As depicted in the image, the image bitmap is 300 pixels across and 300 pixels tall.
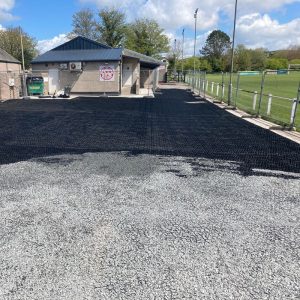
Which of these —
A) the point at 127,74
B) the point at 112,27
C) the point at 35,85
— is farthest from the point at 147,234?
the point at 112,27

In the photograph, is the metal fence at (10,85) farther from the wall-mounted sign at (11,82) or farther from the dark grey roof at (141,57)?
the dark grey roof at (141,57)

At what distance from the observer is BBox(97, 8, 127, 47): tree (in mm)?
54938

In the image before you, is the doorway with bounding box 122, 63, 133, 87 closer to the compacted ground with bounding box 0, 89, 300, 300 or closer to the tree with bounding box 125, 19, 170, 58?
the compacted ground with bounding box 0, 89, 300, 300

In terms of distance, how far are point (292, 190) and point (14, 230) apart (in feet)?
13.8

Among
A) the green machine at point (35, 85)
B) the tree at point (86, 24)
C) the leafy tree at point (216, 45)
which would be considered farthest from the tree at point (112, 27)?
the leafy tree at point (216, 45)

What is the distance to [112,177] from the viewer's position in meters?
5.53

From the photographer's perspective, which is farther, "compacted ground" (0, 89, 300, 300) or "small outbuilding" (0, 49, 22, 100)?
"small outbuilding" (0, 49, 22, 100)

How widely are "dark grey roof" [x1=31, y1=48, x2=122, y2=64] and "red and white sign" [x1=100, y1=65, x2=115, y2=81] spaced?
0.74 m

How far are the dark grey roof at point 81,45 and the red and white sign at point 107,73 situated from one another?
3478 millimetres

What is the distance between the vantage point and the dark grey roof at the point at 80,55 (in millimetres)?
25103

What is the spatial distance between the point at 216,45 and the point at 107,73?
8977cm

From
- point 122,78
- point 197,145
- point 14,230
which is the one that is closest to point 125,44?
point 122,78

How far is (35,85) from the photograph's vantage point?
24.6 metres

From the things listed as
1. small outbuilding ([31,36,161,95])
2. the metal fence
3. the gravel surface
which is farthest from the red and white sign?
the gravel surface
